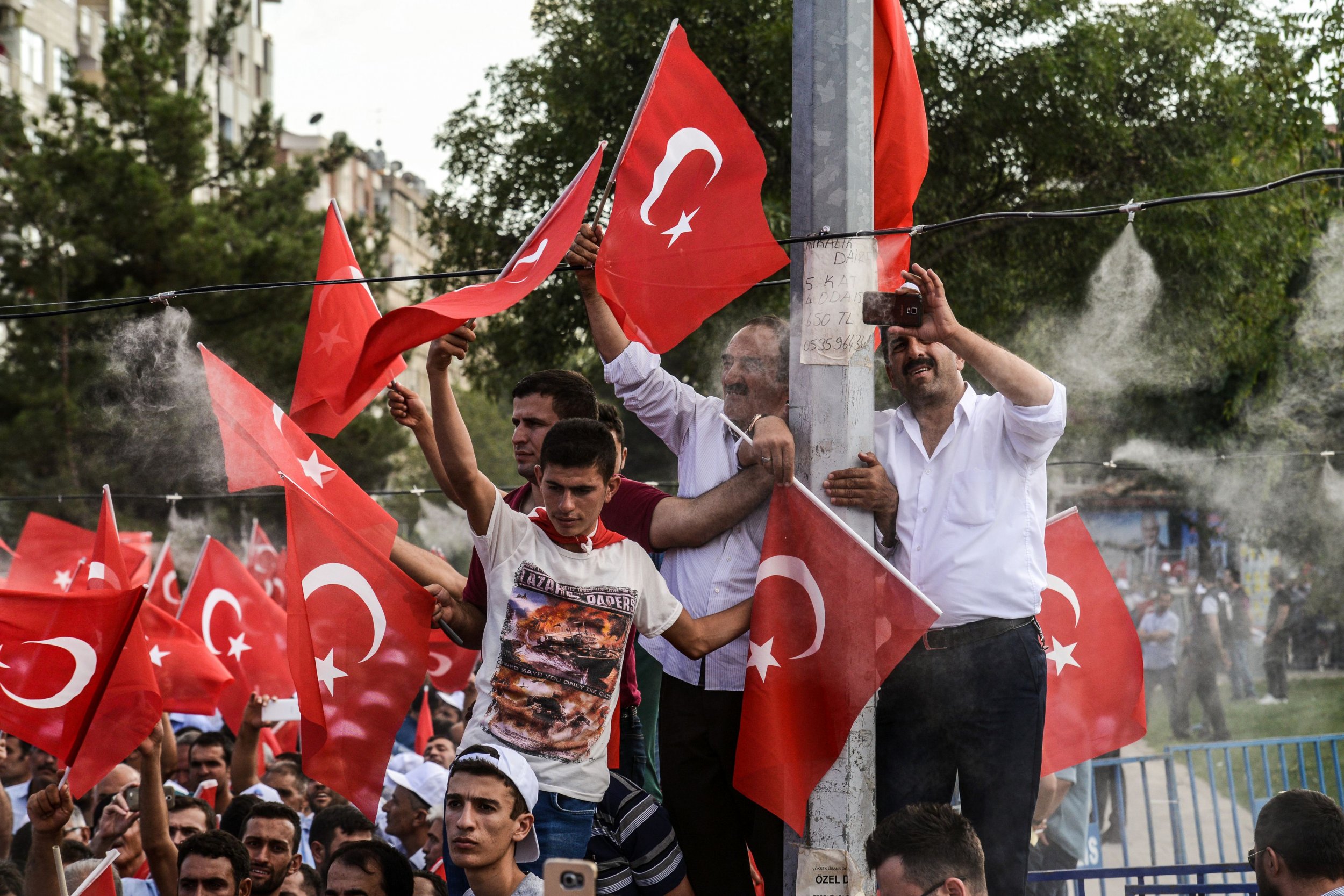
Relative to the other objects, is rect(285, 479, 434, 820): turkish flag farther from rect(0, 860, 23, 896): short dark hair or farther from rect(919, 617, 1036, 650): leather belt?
rect(919, 617, 1036, 650): leather belt

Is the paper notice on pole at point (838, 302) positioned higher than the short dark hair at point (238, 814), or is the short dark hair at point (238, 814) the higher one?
the paper notice on pole at point (838, 302)

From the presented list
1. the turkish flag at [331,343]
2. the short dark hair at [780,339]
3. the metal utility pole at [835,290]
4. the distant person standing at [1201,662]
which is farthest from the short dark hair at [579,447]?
the distant person standing at [1201,662]

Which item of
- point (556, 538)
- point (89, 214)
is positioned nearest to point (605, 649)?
point (556, 538)

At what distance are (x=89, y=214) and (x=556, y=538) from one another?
746 inches

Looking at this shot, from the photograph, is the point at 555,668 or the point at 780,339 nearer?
the point at 555,668

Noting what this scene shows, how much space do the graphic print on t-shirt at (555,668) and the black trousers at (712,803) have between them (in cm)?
39

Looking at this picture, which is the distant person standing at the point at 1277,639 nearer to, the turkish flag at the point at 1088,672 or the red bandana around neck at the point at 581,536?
the turkish flag at the point at 1088,672

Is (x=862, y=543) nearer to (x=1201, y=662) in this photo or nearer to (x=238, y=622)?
(x=238, y=622)

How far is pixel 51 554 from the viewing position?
35.0 feet

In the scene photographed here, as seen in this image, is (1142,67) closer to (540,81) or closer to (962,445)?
(540,81)

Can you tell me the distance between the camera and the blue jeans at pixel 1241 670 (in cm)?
1648

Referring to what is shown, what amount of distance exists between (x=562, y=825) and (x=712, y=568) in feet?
3.00

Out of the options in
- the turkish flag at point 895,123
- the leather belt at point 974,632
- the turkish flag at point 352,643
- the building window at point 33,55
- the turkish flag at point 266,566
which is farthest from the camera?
the building window at point 33,55

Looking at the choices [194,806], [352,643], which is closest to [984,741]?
[352,643]
